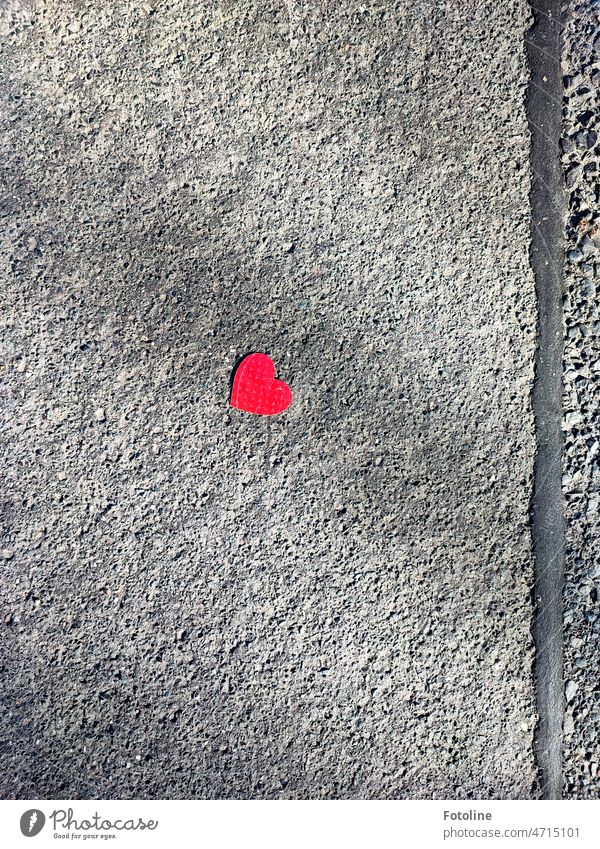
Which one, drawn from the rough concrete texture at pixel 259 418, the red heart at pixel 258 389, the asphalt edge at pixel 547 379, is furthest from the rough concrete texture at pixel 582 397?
the red heart at pixel 258 389

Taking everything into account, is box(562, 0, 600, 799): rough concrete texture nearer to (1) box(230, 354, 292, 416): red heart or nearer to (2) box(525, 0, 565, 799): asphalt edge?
(2) box(525, 0, 565, 799): asphalt edge

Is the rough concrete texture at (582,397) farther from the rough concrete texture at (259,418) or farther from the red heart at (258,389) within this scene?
the red heart at (258,389)

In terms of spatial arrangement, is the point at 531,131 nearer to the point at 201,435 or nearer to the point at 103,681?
the point at 201,435

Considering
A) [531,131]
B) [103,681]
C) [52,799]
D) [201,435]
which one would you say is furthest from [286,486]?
[531,131]

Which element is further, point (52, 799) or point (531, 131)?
point (531, 131)
